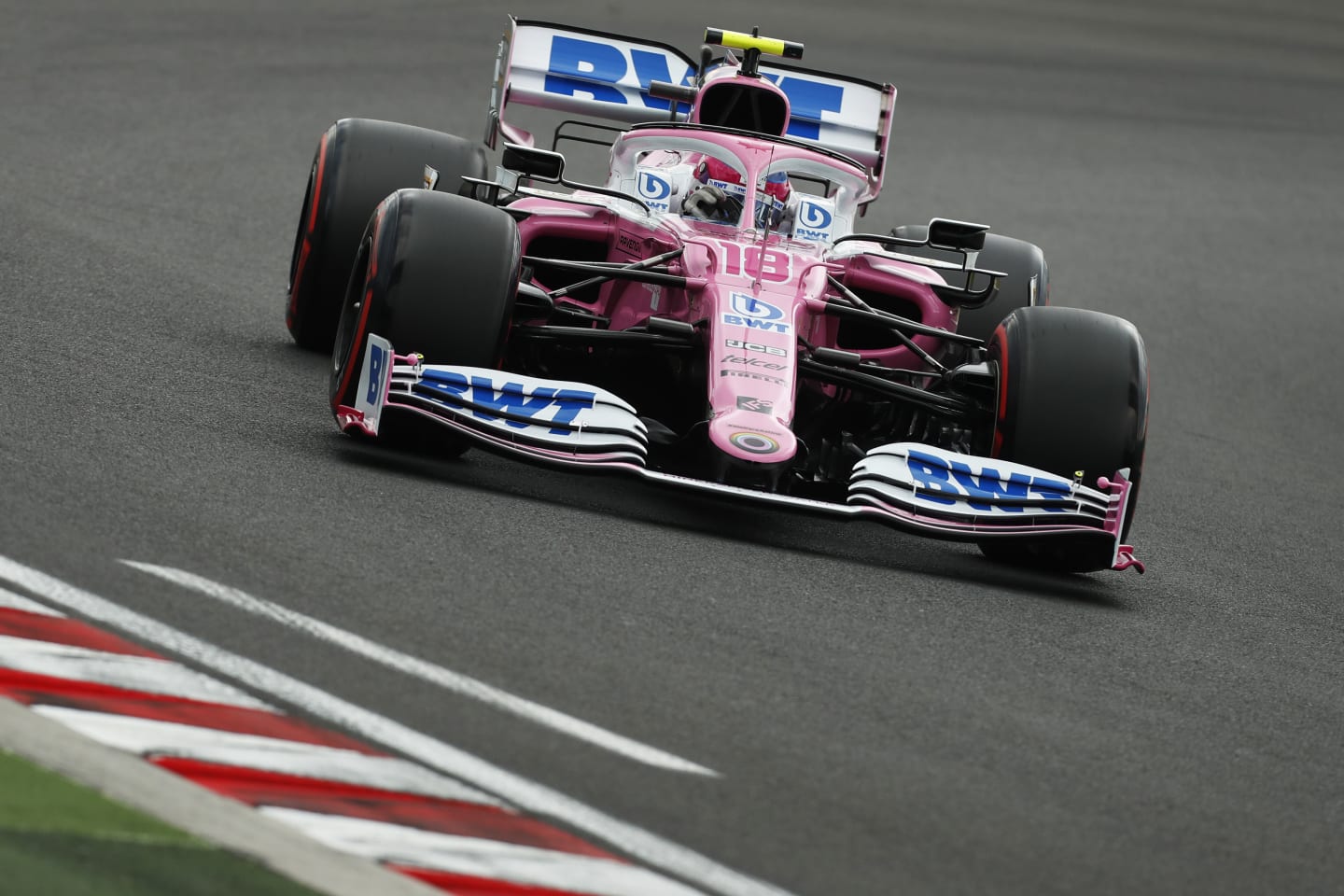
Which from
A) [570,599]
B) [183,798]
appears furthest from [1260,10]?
[183,798]

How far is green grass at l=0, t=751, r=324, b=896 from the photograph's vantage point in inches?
132

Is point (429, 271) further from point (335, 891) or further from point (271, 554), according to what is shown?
point (335, 891)

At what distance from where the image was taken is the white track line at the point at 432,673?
4527mm

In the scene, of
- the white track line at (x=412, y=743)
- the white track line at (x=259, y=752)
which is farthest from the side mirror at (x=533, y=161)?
the white track line at (x=259, y=752)

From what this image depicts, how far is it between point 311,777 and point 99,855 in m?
0.64

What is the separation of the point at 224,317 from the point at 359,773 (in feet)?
21.5

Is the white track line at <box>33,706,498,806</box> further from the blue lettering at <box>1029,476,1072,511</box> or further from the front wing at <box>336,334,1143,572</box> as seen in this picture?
the blue lettering at <box>1029,476,1072,511</box>

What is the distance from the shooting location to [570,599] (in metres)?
5.77

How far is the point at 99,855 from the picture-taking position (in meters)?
3.45

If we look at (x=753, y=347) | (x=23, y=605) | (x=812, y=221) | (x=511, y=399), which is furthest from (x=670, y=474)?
(x=23, y=605)

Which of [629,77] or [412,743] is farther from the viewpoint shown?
[629,77]

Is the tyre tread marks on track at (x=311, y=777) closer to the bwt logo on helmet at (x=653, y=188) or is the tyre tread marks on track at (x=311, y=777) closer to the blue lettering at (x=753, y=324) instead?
the blue lettering at (x=753, y=324)

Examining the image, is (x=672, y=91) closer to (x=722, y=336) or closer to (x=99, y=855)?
(x=722, y=336)

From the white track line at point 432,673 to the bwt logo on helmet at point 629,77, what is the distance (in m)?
5.82
